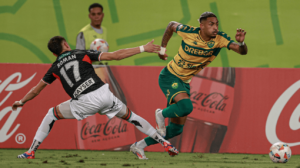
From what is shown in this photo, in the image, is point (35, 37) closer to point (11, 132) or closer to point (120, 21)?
point (120, 21)

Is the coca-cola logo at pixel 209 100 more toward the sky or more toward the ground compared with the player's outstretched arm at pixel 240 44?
more toward the ground

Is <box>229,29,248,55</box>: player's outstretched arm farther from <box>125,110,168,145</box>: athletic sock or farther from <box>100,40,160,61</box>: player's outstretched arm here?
<box>125,110,168,145</box>: athletic sock

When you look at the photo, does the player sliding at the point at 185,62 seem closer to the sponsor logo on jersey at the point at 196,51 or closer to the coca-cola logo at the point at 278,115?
the sponsor logo on jersey at the point at 196,51

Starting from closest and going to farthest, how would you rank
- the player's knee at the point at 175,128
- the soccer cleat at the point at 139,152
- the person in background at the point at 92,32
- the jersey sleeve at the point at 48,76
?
the jersey sleeve at the point at 48,76 → the soccer cleat at the point at 139,152 → the player's knee at the point at 175,128 → the person in background at the point at 92,32

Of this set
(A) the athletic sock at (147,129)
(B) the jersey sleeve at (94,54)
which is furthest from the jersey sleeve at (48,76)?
(A) the athletic sock at (147,129)

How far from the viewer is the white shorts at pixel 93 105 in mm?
4652

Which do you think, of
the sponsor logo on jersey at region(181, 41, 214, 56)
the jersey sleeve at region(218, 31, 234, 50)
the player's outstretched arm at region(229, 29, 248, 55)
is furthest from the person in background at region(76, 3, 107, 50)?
the player's outstretched arm at region(229, 29, 248, 55)

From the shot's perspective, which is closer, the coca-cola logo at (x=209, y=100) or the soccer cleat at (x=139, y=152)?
the soccer cleat at (x=139, y=152)

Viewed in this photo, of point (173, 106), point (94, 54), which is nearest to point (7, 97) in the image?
point (94, 54)

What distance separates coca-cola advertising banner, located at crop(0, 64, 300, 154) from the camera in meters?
6.12

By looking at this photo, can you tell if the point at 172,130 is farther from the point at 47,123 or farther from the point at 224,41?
the point at 47,123

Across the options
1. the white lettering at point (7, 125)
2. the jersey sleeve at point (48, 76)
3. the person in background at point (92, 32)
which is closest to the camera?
the jersey sleeve at point (48, 76)

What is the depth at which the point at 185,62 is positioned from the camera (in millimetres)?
5043

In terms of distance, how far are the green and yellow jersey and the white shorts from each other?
3.32ft
